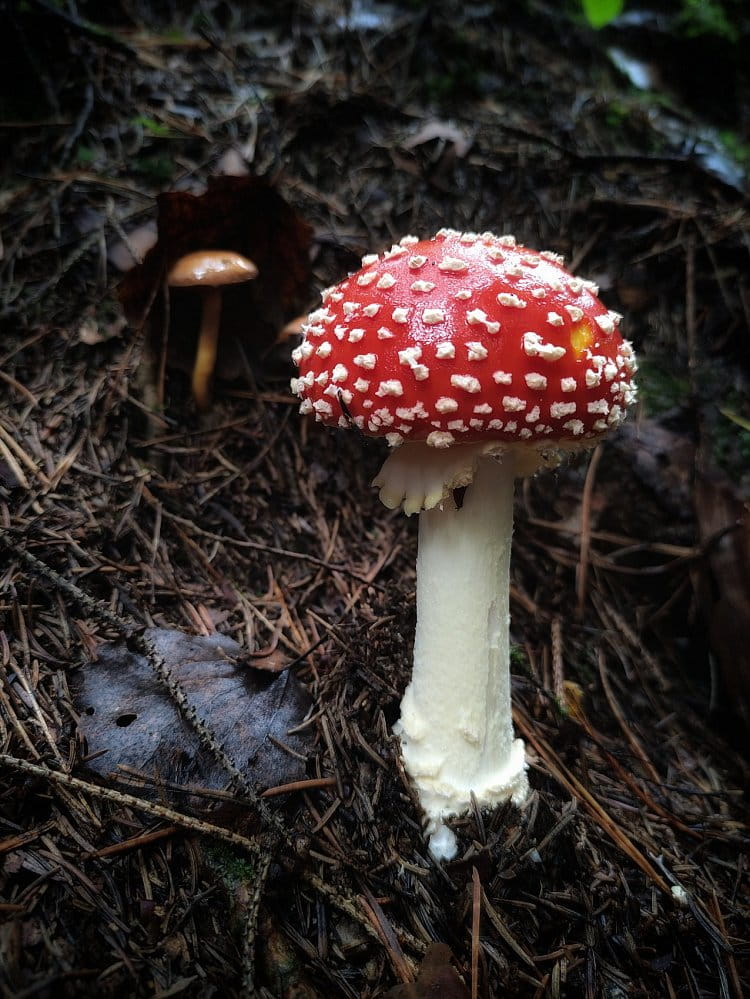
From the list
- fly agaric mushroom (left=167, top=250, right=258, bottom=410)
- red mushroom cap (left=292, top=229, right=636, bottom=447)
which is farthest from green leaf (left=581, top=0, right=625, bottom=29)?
fly agaric mushroom (left=167, top=250, right=258, bottom=410)

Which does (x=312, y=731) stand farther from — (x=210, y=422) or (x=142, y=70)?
(x=142, y=70)

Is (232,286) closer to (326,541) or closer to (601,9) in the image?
(326,541)

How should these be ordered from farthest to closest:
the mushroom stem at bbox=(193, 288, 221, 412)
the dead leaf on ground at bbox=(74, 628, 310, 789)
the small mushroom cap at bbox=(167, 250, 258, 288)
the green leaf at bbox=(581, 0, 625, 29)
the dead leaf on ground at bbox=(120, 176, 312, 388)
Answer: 1. the green leaf at bbox=(581, 0, 625, 29)
2. the mushroom stem at bbox=(193, 288, 221, 412)
3. the dead leaf on ground at bbox=(120, 176, 312, 388)
4. the small mushroom cap at bbox=(167, 250, 258, 288)
5. the dead leaf on ground at bbox=(74, 628, 310, 789)

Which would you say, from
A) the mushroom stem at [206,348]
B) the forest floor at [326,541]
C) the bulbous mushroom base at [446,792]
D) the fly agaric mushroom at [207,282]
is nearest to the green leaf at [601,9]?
the forest floor at [326,541]

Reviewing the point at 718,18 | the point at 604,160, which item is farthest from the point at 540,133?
the point at 718,18

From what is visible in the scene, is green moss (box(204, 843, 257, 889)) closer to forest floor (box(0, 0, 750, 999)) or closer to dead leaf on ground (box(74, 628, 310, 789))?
forest floor (box(0, 0, 750, 999))

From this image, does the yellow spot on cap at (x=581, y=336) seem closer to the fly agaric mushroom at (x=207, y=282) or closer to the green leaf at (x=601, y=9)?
the fly agaric mushroom at (x=207, y=282)

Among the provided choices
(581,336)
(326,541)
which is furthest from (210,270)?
(581,336)
